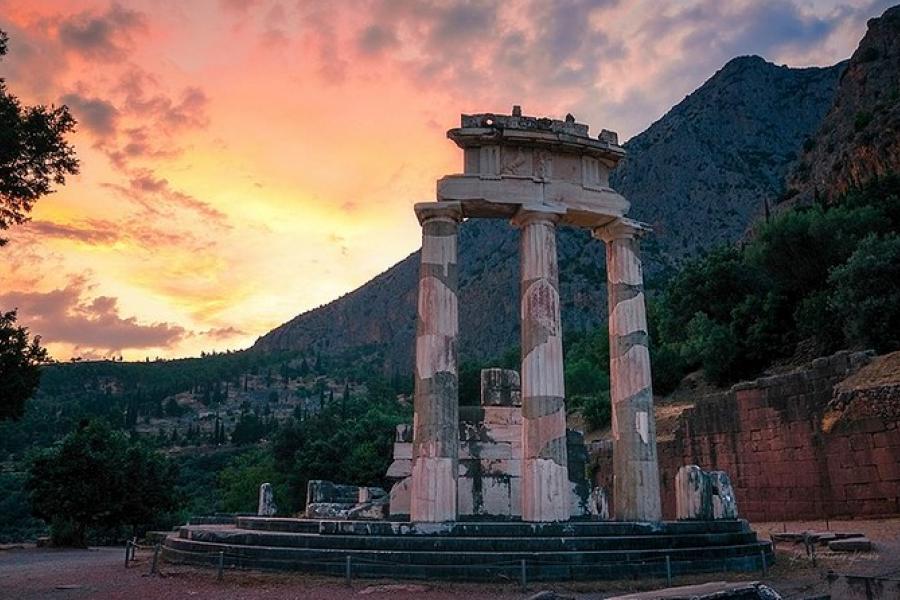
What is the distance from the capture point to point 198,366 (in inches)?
7564

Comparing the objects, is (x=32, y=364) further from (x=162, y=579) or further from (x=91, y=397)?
(x=91, y=397)

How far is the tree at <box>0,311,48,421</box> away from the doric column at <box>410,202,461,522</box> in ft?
41.5

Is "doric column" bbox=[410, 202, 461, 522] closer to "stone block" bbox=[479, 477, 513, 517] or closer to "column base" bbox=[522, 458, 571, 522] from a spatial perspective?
"column base" bbox=[522, 458, 571, 522]

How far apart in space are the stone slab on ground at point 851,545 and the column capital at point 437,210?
1143cm

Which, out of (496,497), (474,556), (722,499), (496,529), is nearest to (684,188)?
(722,499)

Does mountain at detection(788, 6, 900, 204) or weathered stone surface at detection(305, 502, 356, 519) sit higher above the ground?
mountain at detection(788, 6, 900, 204)

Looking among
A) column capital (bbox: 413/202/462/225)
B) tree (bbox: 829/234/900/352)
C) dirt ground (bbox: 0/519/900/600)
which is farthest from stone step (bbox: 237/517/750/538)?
tree (bbox: 829/234/900/352)

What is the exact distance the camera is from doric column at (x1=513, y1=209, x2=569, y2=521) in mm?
15539

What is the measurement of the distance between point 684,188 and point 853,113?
176ft

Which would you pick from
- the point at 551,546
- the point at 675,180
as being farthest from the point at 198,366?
the point at 551,546

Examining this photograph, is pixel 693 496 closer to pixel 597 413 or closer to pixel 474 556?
pixel 474 556

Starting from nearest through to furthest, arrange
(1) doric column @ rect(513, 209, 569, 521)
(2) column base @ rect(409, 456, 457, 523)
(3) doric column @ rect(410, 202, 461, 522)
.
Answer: (2) column base @ rect(409, 456, 457, 523), (3) doric column @ rect(410, 202, 461, 522), (1) doric column @ rect(513, 209, 569, 521)

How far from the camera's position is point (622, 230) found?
18.3 metres

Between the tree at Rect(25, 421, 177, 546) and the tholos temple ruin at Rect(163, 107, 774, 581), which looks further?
the tree at Rect(25, 421, 177, 546)
